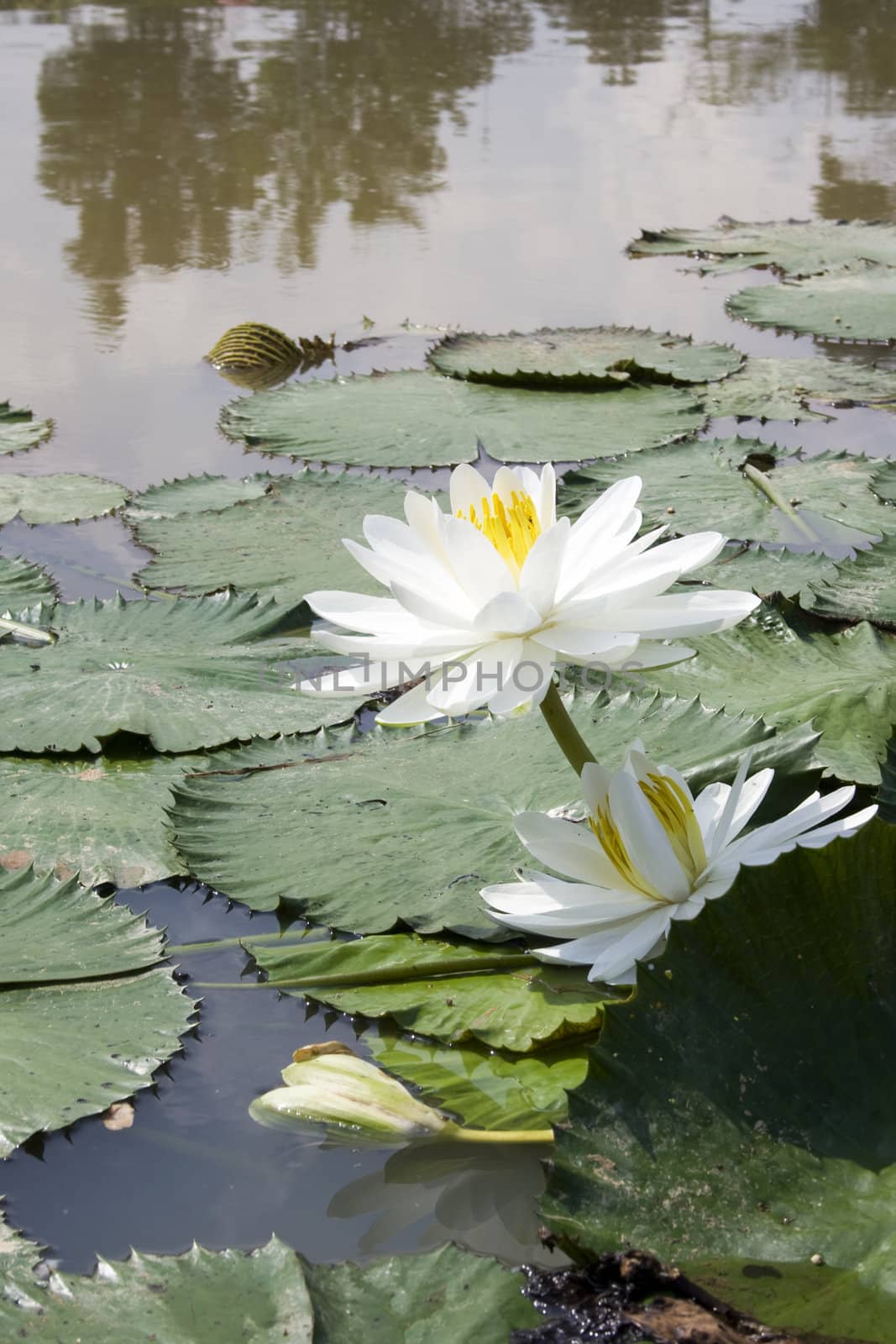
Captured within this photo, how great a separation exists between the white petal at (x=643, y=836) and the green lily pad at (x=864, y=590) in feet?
2.67

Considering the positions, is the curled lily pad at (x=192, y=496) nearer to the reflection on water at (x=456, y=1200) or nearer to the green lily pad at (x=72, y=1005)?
the green lily pad at (x=72, y=1005)

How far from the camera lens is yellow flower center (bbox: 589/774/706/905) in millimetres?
907

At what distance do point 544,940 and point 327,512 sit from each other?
1142 mm

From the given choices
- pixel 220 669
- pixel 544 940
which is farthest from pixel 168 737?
pixel 544 940

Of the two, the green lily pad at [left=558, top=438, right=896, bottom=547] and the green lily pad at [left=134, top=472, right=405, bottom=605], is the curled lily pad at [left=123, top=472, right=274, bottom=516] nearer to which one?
the green lily pad at [left=134, top=472, right=405, bottom=605]

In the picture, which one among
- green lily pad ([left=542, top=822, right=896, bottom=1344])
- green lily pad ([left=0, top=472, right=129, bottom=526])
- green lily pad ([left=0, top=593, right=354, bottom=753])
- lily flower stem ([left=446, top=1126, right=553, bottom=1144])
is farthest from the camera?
green lily pad ([left=0, top=472, right=129, bottom=526])

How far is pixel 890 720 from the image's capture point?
1.36 m

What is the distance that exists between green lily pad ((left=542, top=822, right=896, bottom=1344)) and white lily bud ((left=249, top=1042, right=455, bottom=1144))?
222 millimetres

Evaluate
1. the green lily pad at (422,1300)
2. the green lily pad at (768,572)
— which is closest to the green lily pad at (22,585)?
the green lily pad at (768,572)

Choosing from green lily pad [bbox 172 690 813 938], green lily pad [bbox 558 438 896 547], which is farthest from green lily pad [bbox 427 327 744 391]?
green lily pad [bbox 172 690 813 938]

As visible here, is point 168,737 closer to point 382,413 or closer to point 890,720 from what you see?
point 890,720

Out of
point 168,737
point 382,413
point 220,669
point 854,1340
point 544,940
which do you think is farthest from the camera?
point 382,413

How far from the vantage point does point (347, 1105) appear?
0.99 metres

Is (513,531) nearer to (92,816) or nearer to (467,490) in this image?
(467,490)
